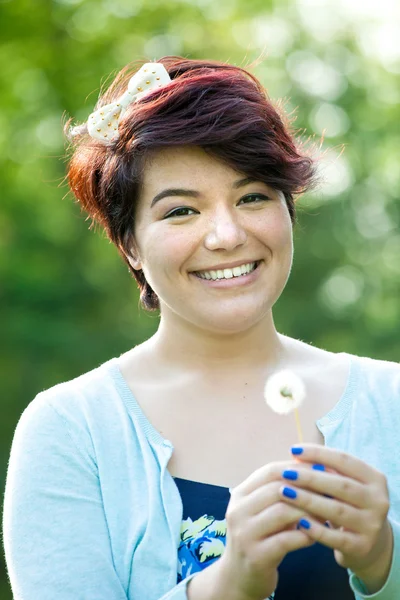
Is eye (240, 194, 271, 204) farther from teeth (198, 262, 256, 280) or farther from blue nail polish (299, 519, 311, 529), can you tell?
blue nail polish (299, 519, 311, 529)

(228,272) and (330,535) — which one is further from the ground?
(228,272)

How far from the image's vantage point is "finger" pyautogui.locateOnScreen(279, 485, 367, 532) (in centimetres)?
174

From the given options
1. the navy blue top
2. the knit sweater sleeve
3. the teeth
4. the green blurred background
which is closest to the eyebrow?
the teeth

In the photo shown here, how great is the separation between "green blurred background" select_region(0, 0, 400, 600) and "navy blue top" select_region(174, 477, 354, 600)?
8437 millimetres

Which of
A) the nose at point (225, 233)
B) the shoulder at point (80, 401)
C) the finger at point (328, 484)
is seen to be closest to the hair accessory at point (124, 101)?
the nose at point (225, 233)

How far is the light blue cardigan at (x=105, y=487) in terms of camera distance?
213cm

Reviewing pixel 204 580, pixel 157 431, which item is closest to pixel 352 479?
pixel 204 580

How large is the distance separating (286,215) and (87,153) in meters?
0.65

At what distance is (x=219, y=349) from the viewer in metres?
2.48

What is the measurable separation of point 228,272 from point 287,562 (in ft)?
2.34

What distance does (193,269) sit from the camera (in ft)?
7.59

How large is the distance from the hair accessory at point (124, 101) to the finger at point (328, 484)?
116cm

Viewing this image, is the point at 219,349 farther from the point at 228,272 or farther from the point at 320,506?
the point at 320,506

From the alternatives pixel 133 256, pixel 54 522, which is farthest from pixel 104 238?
pixel 54 522
